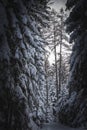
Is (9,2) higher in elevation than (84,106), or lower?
higher

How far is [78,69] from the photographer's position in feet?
37.5

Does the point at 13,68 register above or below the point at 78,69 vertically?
above

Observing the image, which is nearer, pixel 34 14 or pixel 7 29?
pixel 7 29

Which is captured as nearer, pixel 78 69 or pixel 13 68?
pixel 13 68

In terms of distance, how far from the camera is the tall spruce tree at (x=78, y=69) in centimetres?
1098

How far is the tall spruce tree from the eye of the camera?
10977 mm

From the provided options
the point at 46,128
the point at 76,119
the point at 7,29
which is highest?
the point at 7,29

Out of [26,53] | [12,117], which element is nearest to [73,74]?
[26,53]

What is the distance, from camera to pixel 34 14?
14.0 metres

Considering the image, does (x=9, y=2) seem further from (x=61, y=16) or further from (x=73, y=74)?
(x=61, y=16)

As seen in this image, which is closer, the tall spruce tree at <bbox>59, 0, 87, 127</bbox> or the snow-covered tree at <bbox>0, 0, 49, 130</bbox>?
the snow-covered tree at <bbox>0, 0, 49, 130</bbox>

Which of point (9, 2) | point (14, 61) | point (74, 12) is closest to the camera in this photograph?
point (14, 61)

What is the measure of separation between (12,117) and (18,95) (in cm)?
87

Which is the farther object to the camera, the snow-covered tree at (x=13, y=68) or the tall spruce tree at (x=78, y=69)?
the tall spruce tree at (x=78, y=69)
